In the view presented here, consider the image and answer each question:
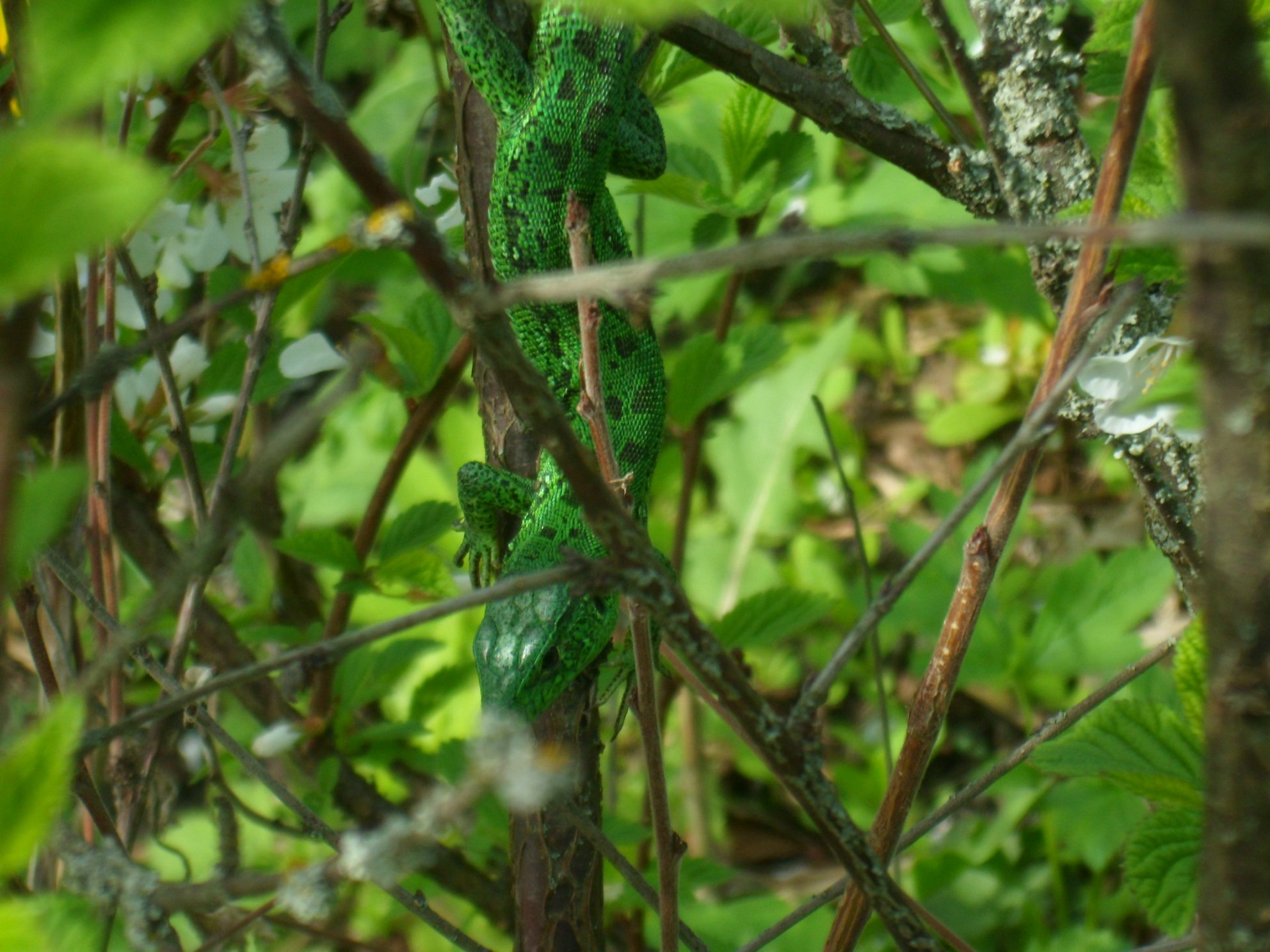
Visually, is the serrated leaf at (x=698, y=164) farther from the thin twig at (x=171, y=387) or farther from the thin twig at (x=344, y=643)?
the thin twig at (x=344, y=643)

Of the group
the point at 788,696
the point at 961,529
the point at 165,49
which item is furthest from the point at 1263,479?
the point at 788,696

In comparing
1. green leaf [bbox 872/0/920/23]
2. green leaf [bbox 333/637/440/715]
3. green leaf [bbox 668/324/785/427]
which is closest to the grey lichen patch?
green leaf [bbox 872/0/920/23]

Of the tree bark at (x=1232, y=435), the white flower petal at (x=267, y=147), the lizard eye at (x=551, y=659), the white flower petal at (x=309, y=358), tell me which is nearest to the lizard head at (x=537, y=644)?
the lizard eye at (x=551, y=659)

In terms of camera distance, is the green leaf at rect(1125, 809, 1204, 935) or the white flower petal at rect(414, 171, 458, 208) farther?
the white flower petal at rect(414, 171, 458, 208)

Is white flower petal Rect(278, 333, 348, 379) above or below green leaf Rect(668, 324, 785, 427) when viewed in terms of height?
below

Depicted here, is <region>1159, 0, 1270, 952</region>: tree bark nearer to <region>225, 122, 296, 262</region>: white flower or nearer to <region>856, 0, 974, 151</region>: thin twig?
<region>856, 0, 974, 151</region>: thin twig

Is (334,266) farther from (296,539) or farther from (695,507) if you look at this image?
(695,507)
